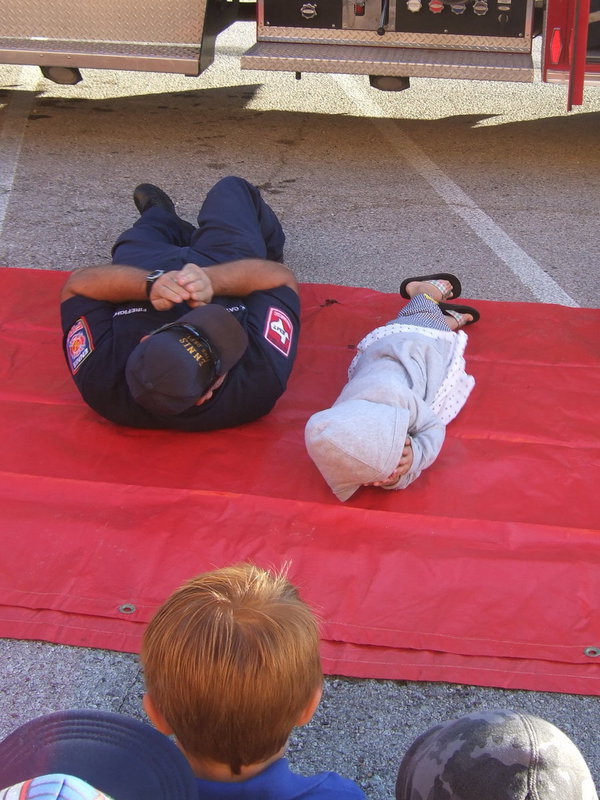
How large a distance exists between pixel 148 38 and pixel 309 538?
394 cm

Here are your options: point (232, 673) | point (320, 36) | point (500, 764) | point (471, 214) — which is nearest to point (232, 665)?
point (232, 673)

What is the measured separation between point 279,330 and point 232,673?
2.09m

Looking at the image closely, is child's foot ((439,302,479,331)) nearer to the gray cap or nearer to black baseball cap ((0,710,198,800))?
the gray cap

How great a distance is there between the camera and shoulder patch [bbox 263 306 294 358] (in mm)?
3254

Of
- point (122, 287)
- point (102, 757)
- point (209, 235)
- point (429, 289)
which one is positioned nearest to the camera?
point (102, 757)

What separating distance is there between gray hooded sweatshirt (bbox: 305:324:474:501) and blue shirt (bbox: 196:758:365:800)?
1292 millimetres

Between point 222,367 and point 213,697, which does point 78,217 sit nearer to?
point 222,367

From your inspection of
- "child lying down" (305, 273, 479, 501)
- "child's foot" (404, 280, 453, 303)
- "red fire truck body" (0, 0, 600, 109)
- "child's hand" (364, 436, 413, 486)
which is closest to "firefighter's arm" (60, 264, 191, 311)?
"child lying down" (305, 273, 479, 501)

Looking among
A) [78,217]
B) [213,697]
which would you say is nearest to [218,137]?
[78,217]

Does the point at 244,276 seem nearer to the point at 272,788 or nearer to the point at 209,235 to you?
the point at 209,235

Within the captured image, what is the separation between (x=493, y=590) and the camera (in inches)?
100.0

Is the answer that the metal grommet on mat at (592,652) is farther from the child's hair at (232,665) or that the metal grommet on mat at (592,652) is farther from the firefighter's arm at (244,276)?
the firefighter's arm at (244,276)

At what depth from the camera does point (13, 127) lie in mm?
6598

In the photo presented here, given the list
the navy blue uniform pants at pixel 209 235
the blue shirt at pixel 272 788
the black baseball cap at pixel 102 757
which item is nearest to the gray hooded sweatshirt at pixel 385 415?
Result: the navy blue uniform pants at pixel 209 235
